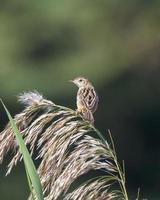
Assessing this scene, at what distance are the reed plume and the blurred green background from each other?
6.87 m

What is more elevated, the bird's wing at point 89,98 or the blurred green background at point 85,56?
the bird's wing at point 89,98

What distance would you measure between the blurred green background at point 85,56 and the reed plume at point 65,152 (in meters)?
6.87

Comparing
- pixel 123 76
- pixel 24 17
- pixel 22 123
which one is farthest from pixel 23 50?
pixel 22 123

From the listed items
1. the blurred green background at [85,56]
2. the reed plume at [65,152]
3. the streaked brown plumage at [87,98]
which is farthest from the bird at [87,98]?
the blurred green background at [85,56]

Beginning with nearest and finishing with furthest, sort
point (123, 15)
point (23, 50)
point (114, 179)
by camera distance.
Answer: point (114, 179), point (23, 50), point (123, 15)

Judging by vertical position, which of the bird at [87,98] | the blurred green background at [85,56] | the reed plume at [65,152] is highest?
the reed plume at [65,152]

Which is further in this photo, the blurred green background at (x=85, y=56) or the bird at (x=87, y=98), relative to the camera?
the blurred green background at (x=85, y=56)

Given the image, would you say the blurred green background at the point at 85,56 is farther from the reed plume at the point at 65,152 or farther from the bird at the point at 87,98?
the reed plume at the point at 65,152

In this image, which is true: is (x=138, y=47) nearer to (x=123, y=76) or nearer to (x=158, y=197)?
(x=123, y=76)

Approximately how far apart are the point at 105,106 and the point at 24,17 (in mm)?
1526

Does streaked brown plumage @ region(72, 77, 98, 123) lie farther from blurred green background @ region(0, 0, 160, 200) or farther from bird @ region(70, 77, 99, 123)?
blurred green background @ region(0, 0, 160, 200)

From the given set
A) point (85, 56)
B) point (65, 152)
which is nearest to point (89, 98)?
point (65, 152)

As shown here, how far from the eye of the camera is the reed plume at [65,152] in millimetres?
2023

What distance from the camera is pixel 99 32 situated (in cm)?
988
